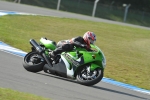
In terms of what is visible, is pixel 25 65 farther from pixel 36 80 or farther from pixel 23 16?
pixel 23 16

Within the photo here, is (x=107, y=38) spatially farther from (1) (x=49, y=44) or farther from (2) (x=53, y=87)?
(2) (x=53, y=87)

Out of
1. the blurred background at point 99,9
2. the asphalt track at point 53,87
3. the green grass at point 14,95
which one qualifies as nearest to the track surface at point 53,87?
the asphalt track at point 53,87

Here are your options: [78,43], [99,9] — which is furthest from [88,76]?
[99,9]

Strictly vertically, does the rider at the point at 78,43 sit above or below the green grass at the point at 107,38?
above

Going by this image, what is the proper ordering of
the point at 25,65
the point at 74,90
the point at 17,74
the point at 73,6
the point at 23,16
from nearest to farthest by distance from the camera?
the point at 74,90
the point at 17,74
the point at 25,65
the point at 23,16
the point at 73,6

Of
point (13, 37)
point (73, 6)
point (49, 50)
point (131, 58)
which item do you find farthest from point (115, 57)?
point (73, 6)

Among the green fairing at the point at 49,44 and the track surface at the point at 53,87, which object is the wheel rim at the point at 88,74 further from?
the green fairing at the point at 49,44

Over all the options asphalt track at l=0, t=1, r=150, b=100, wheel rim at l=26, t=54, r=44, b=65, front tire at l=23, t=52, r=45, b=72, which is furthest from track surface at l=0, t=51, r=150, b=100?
wheel rim at l=26, t=54, r=44, b=65

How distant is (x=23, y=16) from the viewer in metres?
27.0

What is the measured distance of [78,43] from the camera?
11742 millimetres

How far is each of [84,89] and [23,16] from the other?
16446 mm

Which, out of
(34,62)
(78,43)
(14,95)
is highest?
(78,43)

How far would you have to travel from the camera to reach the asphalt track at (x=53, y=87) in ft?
31.6

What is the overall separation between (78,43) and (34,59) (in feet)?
4.14
